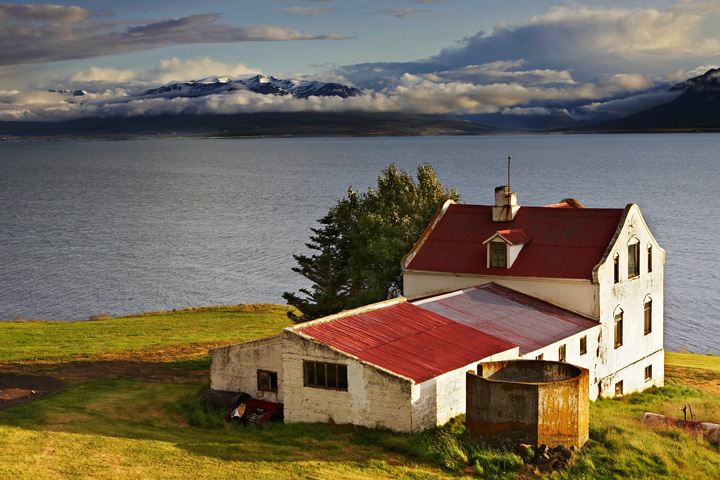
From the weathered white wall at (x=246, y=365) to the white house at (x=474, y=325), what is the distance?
0.18 feet

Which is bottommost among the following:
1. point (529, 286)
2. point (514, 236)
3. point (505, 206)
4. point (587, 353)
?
point (587, 353)

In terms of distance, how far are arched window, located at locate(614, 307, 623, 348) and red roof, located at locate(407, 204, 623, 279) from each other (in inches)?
122

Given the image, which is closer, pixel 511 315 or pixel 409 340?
pixel 409 340

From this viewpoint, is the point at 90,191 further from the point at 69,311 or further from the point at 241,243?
the point at 69,311

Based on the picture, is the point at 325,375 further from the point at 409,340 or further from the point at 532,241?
the point at 532,241

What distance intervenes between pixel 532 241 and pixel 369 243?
1038 cm

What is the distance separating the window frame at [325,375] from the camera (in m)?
Answer: 28.4

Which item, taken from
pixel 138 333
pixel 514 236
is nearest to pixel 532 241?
pixel 514 236

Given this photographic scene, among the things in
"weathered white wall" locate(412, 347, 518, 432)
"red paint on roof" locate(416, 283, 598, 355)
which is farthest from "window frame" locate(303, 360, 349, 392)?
"red paint on roof" locate(416, 283, 598, 355)

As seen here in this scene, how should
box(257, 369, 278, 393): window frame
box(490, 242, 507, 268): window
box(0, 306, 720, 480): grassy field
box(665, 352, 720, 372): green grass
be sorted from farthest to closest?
box(665, 352, 720, 372): green grass, box(490, 242, 507, 268): window, box(257, 369, 278, 393): window frame, box(0, 306, 720, 480): grassy field

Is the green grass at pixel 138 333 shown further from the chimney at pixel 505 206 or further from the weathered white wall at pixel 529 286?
the chimney at pixel 505 206

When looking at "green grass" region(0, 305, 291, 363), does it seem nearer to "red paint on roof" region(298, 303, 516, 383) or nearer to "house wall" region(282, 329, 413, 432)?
"red paint on roof" region(298, 303, 516, 383)

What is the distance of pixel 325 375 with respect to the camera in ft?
94.8

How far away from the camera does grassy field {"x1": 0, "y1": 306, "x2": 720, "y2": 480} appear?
2372 cm
